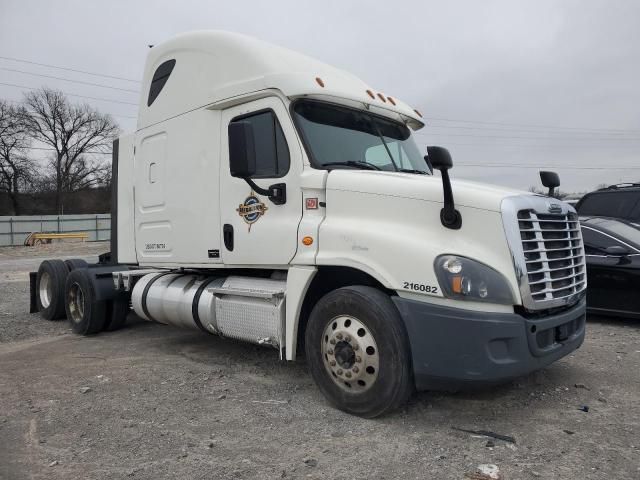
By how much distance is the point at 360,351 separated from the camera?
13.0ft

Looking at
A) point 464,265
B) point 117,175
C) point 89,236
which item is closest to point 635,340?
point 464,265

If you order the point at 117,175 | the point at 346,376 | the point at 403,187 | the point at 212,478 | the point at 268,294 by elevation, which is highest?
the point at 117,175

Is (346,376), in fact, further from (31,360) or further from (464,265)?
(31,360)

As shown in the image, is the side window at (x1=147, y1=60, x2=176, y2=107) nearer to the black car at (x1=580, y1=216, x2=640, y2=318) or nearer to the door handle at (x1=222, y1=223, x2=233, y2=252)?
the door handle at (x1=222, y1=223, x2=233, y2=252)

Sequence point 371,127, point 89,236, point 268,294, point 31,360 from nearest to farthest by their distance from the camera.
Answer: point 268,294, point 371,127, point 31,360, point 89,236

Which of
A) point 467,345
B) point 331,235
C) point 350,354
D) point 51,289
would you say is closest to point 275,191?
point 331,235

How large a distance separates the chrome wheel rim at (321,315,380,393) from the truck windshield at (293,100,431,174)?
4.50ft

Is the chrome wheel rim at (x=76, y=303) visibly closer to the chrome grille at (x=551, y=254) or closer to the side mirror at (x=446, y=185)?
the side mirror at (x=446, y=185)

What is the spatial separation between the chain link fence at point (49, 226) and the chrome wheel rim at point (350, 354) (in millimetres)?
32222

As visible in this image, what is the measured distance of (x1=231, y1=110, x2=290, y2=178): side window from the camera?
4656 mm

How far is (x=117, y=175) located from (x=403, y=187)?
445 centimetres

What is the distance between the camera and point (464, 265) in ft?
11.8

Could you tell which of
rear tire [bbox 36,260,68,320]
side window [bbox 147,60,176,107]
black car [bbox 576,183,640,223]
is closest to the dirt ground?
rear tire [bbox 36,260,68,320]

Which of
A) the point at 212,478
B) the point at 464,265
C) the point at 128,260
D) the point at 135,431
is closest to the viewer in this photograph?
the point at 212,478
